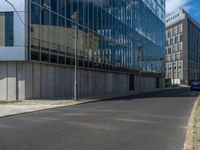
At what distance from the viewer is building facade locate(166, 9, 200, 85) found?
14475 centimetres

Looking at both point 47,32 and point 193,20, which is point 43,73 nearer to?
point 47,32

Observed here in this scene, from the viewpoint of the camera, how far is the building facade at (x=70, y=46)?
30.7 metres

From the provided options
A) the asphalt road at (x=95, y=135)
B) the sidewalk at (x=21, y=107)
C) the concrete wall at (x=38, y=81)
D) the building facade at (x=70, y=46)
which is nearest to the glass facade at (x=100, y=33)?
the building facade at (x=70, y=46)

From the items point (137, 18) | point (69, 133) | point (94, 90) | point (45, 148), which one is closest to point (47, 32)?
point (94, 90)

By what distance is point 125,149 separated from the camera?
29.8 feet

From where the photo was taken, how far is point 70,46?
3928 cm

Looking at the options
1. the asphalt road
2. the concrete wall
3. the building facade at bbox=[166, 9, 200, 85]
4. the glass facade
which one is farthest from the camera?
the building facade at bbox=[166, 9, 200, 85]

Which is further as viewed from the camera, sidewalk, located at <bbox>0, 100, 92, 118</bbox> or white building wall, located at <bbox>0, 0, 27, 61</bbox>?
white building wall, located at <bbox>0, 0, 27, 61</bbox>

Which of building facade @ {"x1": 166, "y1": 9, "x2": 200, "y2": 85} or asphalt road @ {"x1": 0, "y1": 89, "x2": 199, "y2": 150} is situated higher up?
building facade @ {"x1": 166, "y1": 9, "x2": 200, "y2": 85}

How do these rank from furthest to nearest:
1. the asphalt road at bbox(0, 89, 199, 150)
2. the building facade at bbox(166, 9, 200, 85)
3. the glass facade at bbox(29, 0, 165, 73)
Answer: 1. the building facade at bbox(166, 9, 200, 85)
2. the glass facade at bbox(29, 0, 165, 73)
3. the asphalt road at bbox(0, 89, 199, 150)

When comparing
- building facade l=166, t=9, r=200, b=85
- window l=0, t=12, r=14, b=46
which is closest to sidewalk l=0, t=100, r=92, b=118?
window l=0, t=12, r=14, b=46

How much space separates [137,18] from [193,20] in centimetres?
9447

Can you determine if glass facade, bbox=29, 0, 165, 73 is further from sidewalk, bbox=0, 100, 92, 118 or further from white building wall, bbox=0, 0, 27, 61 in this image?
sidewalk, bbox=0, 100, 92, 118

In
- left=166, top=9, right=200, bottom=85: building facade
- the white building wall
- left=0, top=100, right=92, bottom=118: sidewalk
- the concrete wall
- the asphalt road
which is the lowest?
the asphalt road
